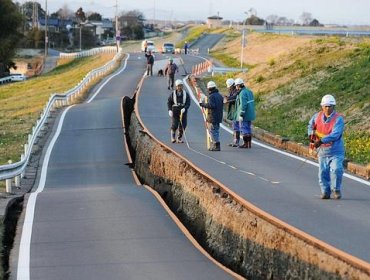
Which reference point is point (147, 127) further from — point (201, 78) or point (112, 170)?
point (201, 78)

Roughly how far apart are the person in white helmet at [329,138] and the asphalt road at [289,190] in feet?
1.92

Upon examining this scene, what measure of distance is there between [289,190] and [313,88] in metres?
16.9

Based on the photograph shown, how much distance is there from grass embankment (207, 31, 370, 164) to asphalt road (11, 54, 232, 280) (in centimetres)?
560

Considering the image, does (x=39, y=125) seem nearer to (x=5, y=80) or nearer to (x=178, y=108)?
(x=178, y=108)

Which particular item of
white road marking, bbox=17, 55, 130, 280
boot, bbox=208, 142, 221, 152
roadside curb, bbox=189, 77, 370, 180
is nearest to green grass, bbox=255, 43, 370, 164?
roadside curb, bbox=189, 77, 370, 180

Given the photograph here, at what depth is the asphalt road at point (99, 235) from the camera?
31.3 feet

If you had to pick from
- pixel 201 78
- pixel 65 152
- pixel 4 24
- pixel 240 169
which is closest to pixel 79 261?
pixel 240 169

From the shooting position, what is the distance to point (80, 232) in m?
11.5

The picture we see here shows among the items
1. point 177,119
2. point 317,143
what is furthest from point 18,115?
point 317,143

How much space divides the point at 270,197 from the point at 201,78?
33546mm

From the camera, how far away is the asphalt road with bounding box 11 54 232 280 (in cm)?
955

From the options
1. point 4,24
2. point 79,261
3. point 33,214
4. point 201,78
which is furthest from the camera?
point 4,24

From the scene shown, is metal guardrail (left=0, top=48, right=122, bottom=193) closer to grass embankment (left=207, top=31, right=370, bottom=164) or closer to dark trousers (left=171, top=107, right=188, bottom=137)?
dark trousers (left=171, top=107, right=188, bottom=137)

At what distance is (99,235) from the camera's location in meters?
11.3
